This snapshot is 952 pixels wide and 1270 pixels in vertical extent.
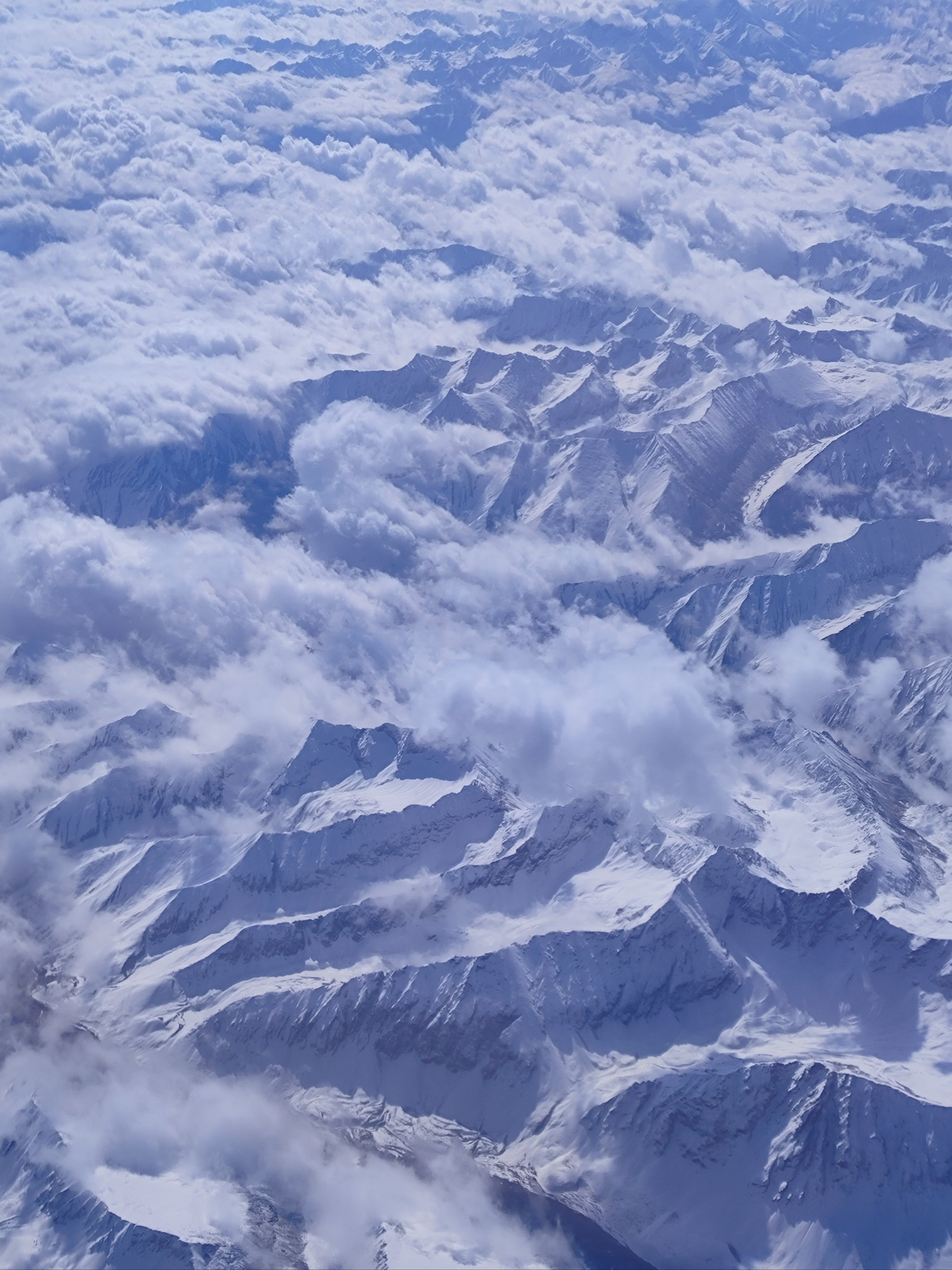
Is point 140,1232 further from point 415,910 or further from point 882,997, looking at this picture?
point 882,997

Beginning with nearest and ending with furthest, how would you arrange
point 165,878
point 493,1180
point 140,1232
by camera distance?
point 140,1232 → point 493,1180 → point 165,878

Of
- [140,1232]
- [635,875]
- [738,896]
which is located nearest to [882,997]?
[738,896]

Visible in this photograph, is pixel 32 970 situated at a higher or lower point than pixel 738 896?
lower

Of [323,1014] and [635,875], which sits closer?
[323,1014]

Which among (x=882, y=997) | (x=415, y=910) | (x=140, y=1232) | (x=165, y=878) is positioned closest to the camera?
(x=140, y=1232)

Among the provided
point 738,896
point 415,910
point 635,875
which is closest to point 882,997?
point 738,896

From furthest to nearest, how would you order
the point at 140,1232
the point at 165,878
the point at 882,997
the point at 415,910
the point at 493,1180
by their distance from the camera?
the point at 165,878, the point at 415,910, the point at 882,997, the point at 493,1180, the point at 140,1232

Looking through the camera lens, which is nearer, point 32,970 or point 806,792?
point 32,970

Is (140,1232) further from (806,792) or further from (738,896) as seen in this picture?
(806,792)

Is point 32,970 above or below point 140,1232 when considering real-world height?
below
